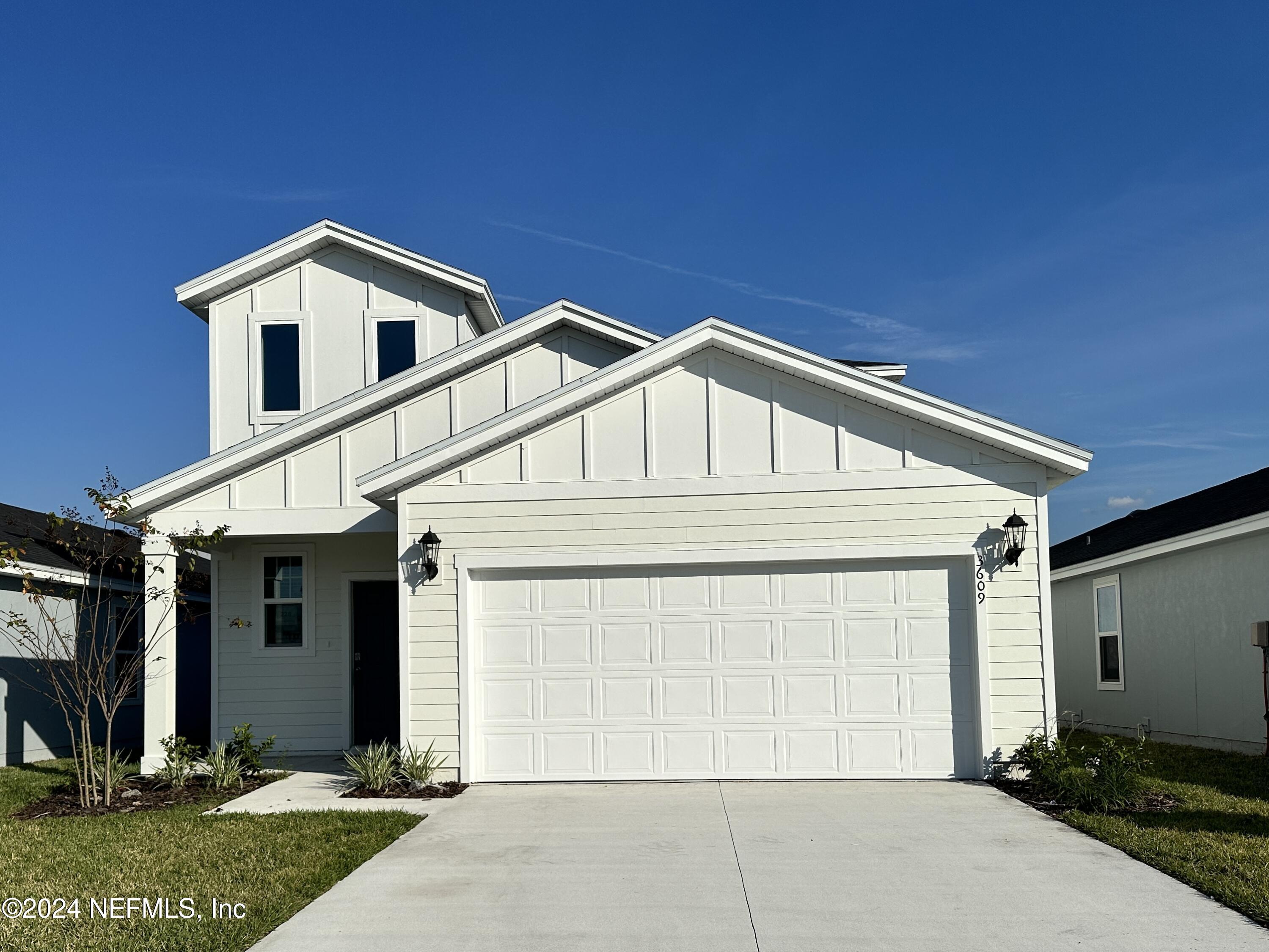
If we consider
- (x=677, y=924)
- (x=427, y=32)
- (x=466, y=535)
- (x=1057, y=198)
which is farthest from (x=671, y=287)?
(x=677, y=924)

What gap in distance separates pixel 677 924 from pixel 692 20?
14.8m

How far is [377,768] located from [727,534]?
168 inches

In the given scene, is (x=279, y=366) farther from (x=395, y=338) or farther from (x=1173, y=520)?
(x=1173, y=520)

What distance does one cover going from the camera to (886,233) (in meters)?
21.4

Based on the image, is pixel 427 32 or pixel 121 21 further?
pixel 427 32

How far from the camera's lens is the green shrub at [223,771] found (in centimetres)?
1102

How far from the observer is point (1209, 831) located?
315 inches

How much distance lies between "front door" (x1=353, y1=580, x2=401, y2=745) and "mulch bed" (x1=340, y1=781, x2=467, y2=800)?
350cm

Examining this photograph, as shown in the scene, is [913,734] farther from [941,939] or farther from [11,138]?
[11,138]

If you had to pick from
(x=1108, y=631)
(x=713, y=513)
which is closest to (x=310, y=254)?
(x=713, y=513)

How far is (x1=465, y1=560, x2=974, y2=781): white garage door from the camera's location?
35.2 ft

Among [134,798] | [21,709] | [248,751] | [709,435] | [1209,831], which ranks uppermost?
[709,435]

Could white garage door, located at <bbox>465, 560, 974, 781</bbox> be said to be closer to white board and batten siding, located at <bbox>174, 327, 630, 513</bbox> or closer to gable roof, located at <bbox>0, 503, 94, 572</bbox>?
white board and batten siding, located at <bbox>174, 327, 630, 513</bbox>

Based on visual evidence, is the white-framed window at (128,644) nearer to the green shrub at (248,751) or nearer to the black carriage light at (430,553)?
the green shrub at (248,751)
